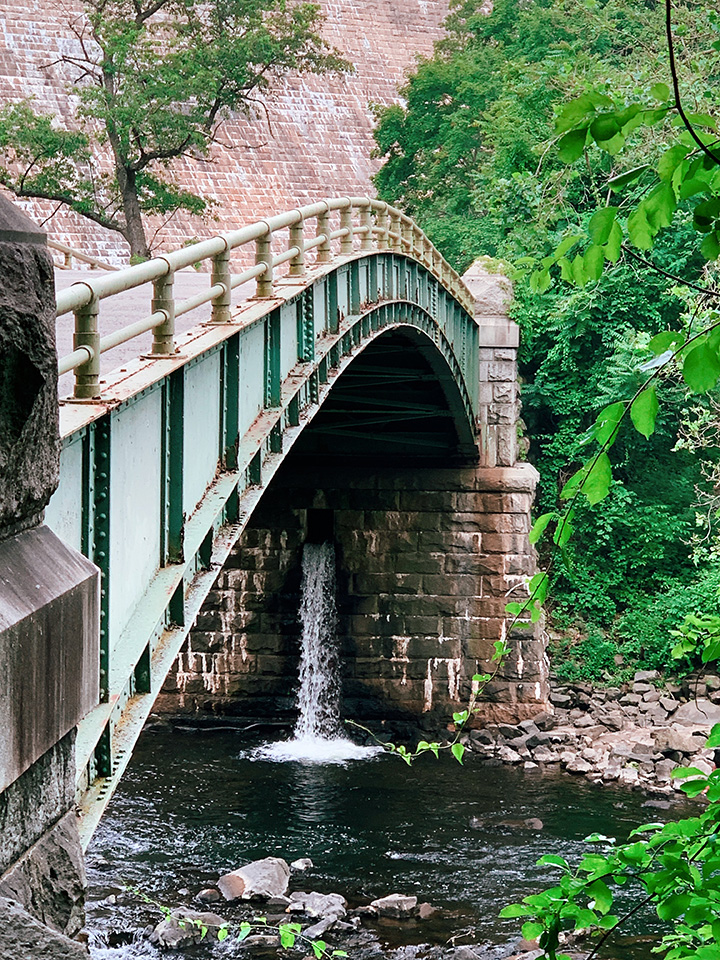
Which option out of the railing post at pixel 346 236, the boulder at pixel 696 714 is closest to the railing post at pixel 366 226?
the railing post at pixel 346 236

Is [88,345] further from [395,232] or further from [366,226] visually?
[395,232]

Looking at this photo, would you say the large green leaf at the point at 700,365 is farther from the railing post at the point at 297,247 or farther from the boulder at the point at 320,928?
the boulder at the point at 320,928

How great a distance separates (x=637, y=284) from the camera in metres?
22.2

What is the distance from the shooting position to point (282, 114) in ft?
127

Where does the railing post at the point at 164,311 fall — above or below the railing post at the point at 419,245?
below

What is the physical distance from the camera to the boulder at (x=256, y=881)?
12500mm

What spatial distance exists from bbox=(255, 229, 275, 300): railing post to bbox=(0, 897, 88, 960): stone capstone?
7.33 metres

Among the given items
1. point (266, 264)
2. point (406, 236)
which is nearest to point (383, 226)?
point (406, 236)

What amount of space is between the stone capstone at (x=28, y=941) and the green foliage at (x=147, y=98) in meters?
23.1

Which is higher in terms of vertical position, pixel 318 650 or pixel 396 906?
pixel 318 650

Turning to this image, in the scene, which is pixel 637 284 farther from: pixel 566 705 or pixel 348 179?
pixel 348 179

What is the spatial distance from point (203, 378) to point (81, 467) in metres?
2.28

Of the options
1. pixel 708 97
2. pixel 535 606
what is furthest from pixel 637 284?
pixel 535 606

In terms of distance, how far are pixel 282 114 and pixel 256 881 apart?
2998 centimetres
